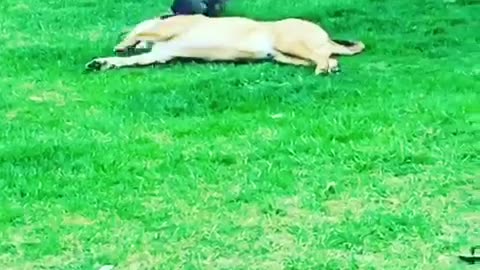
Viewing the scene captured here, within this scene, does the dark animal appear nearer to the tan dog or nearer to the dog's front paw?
the tan dog

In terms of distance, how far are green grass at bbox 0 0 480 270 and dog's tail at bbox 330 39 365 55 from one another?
0.27ft

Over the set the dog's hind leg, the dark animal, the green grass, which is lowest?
the green grass

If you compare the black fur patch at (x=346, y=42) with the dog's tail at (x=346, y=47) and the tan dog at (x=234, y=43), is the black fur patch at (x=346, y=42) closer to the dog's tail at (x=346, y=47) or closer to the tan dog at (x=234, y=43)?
the dog's tail at (x=346, y=47)

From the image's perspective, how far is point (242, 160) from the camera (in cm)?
552

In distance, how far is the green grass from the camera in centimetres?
444

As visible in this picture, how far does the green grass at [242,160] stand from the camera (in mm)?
4441

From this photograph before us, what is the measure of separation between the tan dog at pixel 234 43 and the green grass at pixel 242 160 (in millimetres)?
128

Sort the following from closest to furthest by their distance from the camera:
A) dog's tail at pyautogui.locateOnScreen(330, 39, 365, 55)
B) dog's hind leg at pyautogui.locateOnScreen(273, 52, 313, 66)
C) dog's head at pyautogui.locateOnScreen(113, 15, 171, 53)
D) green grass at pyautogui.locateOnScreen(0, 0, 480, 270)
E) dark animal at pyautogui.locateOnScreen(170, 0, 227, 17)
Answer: green grass at pyautogui.locateOnScreen(0, 0, 480, 270), dog's hind leg at pyautogui.locateOnScreen(273, 52, 313, 66), dog's tail at pyautogui.locateOnScreen(330, 39, 365, 55), dog's head at pyautogui.locateOnScreen(113, 15, 171, 53), dark animal at pyautogui.locateOnScreen(170, 0, 227, 17)

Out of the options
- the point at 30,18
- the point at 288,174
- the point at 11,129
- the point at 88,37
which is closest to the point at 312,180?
the point at 288,174

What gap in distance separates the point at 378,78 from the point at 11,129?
7.34ft

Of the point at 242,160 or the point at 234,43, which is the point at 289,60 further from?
the point at 242,160

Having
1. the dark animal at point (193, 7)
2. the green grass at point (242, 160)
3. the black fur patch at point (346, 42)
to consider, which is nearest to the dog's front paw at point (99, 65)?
the green grass at point (242, 160)

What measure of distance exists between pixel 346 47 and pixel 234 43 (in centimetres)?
80

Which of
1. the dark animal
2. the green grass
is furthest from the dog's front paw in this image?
the dark animal
